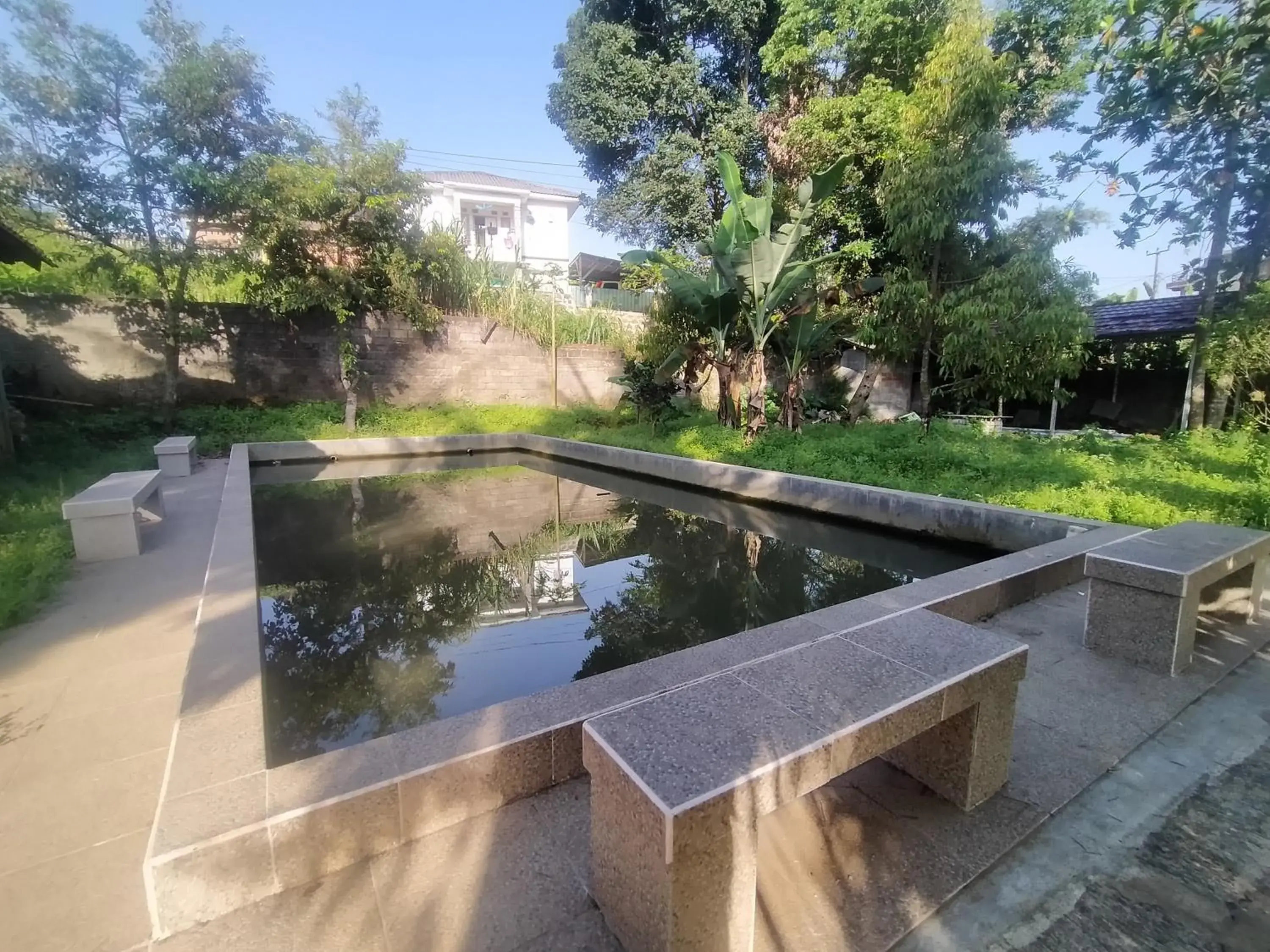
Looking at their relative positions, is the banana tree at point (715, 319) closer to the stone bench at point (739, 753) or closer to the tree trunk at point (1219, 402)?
the tree trunk at point (1219, 402)

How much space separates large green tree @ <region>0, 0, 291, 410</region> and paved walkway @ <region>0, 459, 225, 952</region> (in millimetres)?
7912

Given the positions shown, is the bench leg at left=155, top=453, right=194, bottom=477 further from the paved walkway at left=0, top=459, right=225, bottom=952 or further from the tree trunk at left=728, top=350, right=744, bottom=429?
the tree trunk at left=728, top=350, right=744, bottom=429

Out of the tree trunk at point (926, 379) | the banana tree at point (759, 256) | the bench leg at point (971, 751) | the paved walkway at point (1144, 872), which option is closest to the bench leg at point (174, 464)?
the banana tree at point (759, 256)

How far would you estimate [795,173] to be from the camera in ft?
38.2

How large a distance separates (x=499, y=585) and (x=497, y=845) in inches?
120

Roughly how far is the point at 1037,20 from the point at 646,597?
47.0 feet

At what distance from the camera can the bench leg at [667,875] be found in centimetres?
113

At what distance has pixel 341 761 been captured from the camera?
1684mm

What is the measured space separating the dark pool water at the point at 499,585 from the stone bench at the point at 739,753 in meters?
1.73

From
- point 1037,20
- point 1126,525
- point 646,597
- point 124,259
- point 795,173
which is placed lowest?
point 646,597

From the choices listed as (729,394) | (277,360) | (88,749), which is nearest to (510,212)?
(277,360)

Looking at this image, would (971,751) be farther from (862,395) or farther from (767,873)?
(862,395)

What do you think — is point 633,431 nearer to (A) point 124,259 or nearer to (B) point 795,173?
(B) point 795,173

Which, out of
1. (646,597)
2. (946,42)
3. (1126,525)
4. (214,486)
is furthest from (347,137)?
(1126,525)
